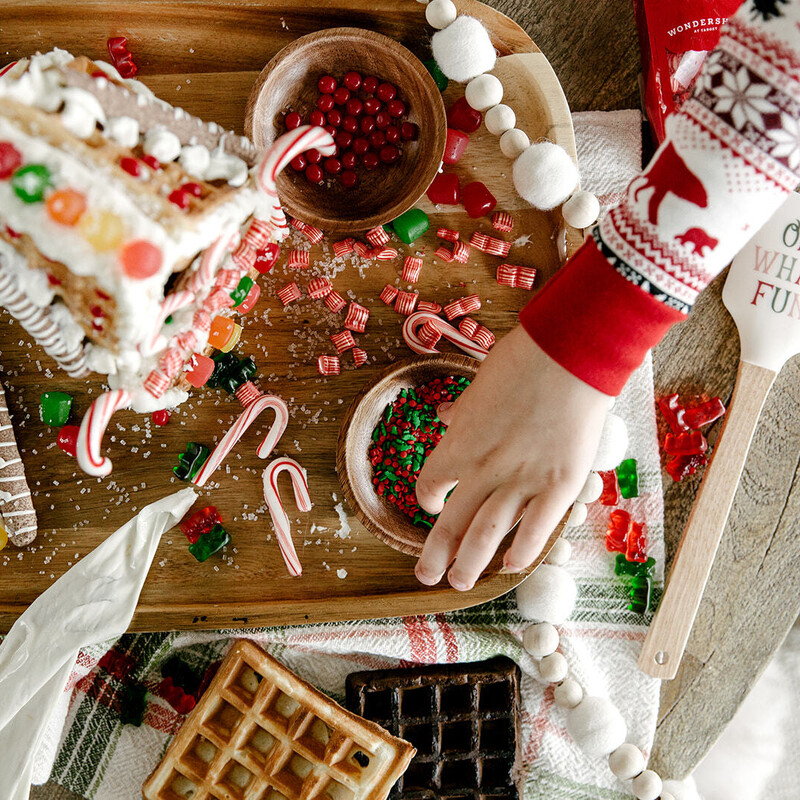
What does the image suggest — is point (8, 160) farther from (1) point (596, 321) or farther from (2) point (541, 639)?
(2) point (541, 639)

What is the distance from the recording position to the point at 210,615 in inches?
54.1

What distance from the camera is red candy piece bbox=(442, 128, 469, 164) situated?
1.34 metres

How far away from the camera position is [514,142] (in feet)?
4.37

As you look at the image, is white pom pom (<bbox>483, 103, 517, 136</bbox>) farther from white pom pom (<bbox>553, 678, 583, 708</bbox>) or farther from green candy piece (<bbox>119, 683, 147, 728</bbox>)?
green candy piece (<bbox>119, 683, 147, 728</bbox>)

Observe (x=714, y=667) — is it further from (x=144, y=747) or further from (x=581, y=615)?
(x=144, y=747)

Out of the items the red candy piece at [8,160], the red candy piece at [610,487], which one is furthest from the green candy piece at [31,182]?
the red candy piece at [610,487]

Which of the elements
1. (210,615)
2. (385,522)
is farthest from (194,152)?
(210,615)

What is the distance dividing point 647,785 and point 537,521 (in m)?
0.81

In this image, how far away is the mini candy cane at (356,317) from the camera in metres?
1.35

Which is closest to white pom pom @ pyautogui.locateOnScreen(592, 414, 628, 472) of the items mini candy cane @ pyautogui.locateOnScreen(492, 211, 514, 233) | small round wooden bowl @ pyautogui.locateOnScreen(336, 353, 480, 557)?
small round wooden bowl @ pyautogui.locateOnScreen(336, 353, 480, 557)

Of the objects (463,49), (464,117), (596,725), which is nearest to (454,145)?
(464,117)

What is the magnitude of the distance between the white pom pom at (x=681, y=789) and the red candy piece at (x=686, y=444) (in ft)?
2.34

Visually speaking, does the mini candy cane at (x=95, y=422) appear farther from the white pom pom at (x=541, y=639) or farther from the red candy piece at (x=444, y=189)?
the white pom pom at (x=541, y=639)

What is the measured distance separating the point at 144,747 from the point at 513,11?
1690 mm
